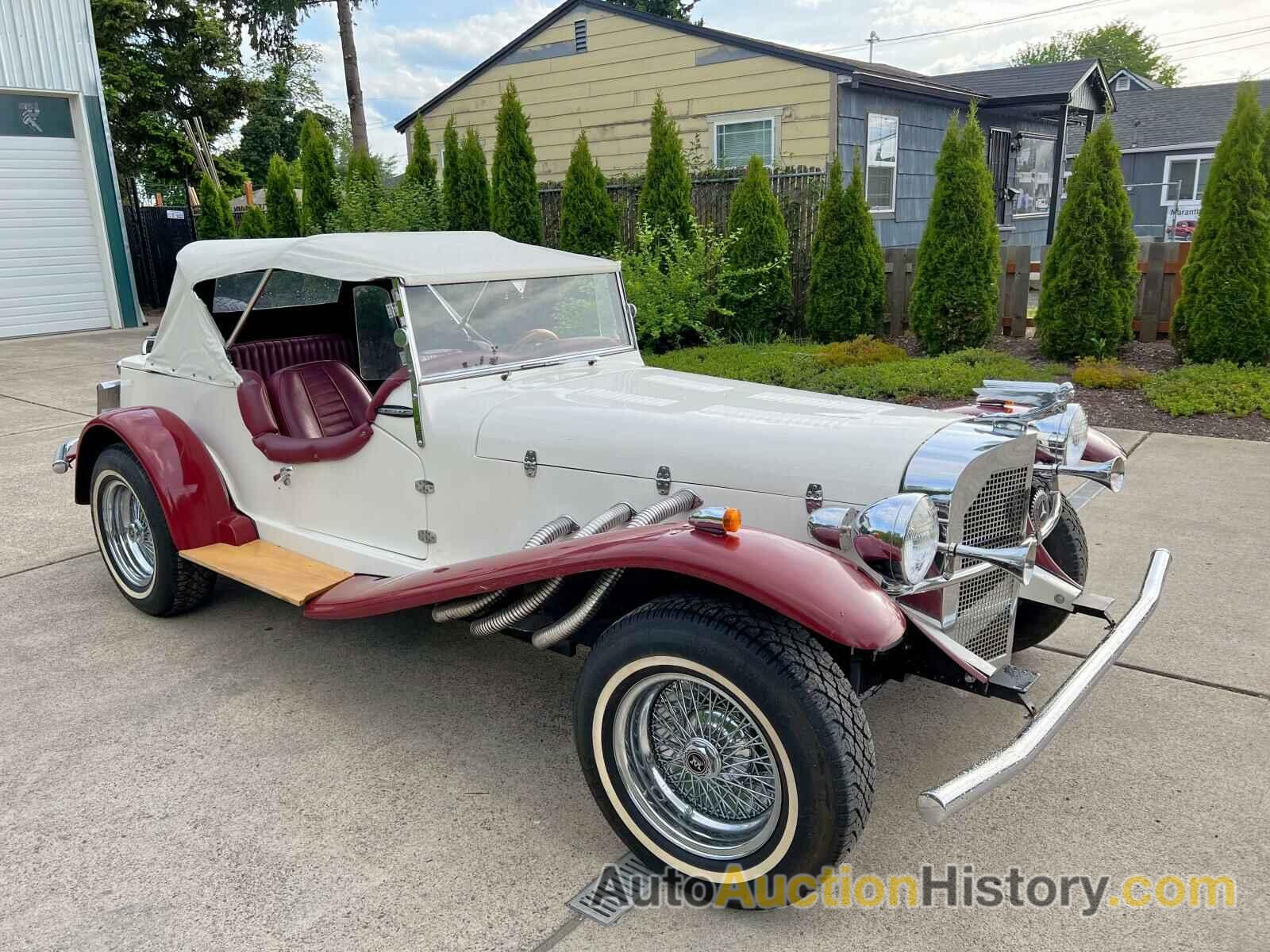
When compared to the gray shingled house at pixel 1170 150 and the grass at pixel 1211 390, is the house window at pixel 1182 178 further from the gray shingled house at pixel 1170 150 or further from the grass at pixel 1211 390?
the grass at pixel 1211 390

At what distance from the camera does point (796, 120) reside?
13445 millimetres

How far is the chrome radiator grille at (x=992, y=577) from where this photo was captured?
276 cm

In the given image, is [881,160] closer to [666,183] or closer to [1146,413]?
[666,183]

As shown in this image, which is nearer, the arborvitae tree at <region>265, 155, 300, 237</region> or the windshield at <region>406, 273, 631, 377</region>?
the windshield at <region>406, 273, 631, 377</region>

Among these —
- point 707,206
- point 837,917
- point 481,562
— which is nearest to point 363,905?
point 481,562

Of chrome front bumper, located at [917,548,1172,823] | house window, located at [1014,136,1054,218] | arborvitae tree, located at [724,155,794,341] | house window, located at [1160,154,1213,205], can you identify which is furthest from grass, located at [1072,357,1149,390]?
house window, located at [1160,154,1213,205]

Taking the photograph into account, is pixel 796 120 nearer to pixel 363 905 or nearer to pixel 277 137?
pixel 363 905

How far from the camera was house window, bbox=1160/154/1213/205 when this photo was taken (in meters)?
27.4

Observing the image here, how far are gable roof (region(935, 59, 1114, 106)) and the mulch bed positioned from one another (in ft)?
28.6

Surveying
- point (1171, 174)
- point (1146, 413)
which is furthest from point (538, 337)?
point (1171, 174)

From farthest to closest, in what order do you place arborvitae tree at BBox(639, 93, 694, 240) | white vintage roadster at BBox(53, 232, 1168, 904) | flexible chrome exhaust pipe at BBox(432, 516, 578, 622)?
Answer: 1. arborvitae tree at BBox(639, 93, 694, 240)
2. flexible chrome exhaust pipe at BBox(432, 516, 578, 622)
3. white vintage roadster at BBox(53, 232, 1168, 904)

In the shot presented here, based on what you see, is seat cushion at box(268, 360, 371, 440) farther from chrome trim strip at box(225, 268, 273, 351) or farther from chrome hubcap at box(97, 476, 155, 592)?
chrome hubcap at box(97, 476, 155, 592)

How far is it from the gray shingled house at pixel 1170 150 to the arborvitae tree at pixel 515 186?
Result: 71.4ft

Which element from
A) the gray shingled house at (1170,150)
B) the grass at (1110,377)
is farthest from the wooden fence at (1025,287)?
the gray shingled house at (1170,150)
